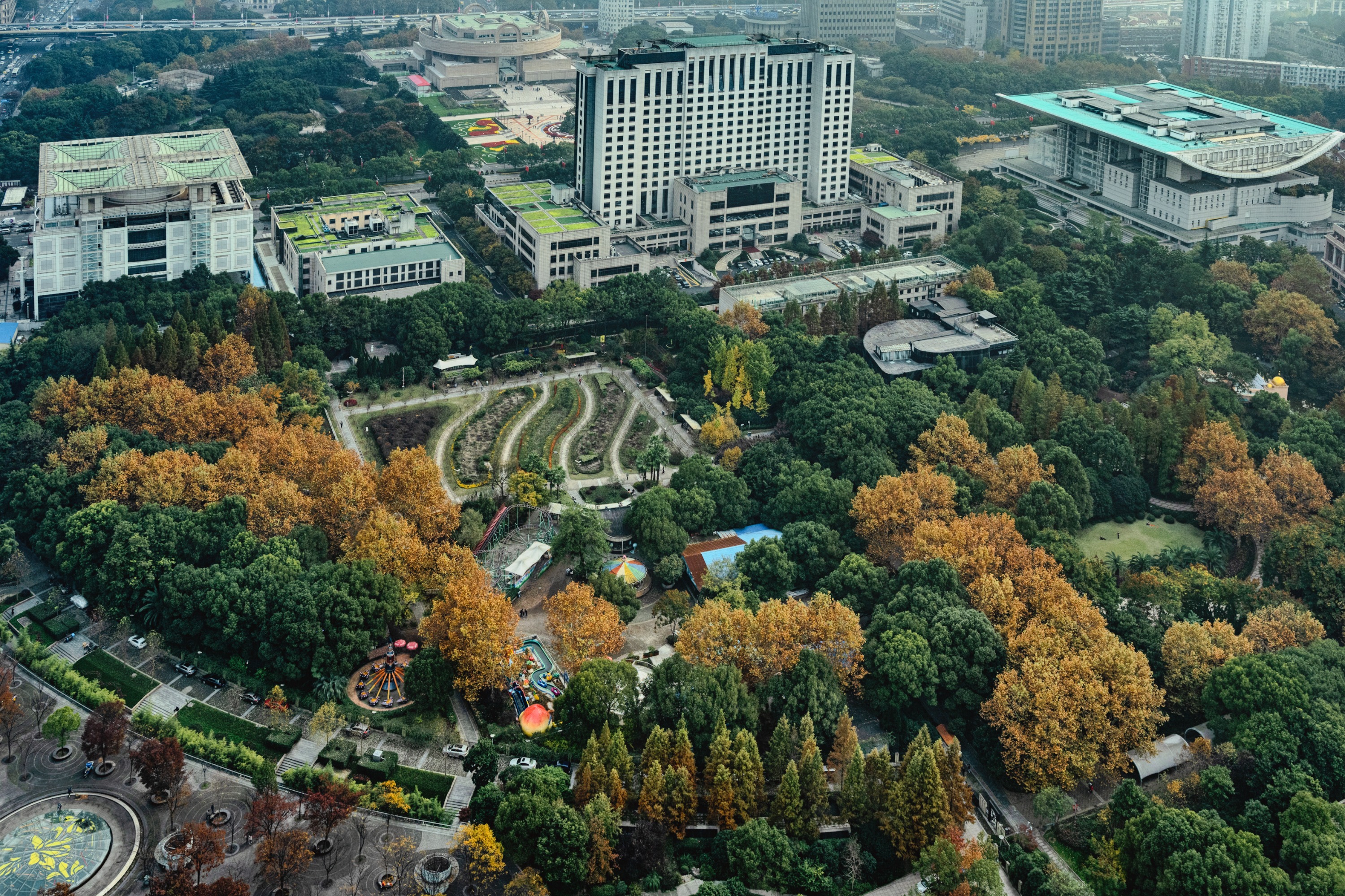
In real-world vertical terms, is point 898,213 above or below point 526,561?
above

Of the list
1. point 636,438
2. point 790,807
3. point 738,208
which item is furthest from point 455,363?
point 790,807

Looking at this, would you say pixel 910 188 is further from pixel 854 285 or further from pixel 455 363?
pixel 455 363

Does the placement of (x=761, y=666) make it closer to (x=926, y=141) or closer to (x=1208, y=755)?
(x=1208, y=755)

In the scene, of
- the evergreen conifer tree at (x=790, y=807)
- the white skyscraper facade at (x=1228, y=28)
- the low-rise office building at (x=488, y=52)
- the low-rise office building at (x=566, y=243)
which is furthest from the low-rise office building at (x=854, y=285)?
the white skyscraper facade at (x=1228, y=28)

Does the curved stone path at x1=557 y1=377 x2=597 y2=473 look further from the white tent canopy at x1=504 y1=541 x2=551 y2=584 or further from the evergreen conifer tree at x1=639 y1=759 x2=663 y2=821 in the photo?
the evergreen conifer tree at x1=639 y1=759 x2=663 y2=821

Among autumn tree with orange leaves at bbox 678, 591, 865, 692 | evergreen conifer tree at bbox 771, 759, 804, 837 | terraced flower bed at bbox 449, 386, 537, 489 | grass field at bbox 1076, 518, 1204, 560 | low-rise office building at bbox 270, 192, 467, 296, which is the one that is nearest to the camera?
evergreen conifer tree at bbox 771, 759, 804, 837

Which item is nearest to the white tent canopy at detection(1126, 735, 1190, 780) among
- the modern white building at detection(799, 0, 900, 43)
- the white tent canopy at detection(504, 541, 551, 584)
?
the white tent canopy at detection(504, 541, 551, 584)
